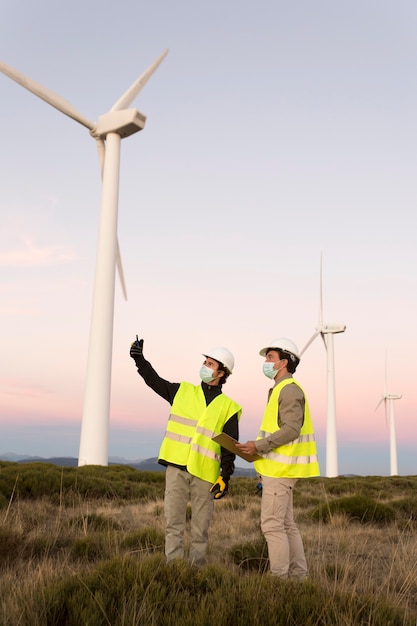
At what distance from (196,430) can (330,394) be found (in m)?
44.1

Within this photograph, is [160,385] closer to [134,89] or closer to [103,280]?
[103,280]

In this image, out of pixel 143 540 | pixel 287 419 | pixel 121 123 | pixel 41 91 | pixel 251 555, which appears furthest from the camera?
pixel 121 123

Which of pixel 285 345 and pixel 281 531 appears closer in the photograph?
pixel 281 531

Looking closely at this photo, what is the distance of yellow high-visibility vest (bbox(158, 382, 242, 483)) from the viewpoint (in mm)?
6555

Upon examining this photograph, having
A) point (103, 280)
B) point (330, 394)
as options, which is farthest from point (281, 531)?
point (330, 394)

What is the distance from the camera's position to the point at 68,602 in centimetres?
446

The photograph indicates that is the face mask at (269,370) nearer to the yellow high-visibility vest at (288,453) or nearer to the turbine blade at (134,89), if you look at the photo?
the yellow high-visibility vest at (288,453)

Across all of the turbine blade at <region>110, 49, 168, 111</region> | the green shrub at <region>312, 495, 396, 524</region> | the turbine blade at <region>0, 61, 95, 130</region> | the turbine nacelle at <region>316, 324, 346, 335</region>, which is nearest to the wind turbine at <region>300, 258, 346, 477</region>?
the turbine nacelle at <region>316, 324, 346, 335</region>

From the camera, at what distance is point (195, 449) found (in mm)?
6512

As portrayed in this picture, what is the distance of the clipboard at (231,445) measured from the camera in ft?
19.5

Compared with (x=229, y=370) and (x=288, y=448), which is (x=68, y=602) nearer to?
(x=288, y=448)

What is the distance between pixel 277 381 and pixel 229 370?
792 mm

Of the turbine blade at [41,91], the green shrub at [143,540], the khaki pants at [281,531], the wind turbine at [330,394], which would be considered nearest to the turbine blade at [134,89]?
the turbine blade at [41,91]

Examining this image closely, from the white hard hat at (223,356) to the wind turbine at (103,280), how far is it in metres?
20.3
